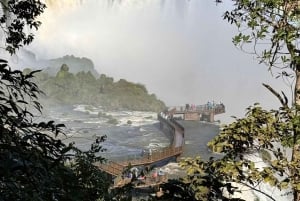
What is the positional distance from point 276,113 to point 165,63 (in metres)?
45.5

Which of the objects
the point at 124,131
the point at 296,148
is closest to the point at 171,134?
the point at 124,131

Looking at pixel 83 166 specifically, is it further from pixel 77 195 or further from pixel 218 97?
pixel 218 97

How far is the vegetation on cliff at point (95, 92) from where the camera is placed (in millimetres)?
37219

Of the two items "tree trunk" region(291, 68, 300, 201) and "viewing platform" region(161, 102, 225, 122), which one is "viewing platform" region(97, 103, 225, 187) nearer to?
"viewing platform" region(161, 102, 225, 122)

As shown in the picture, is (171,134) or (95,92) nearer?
(171,134)

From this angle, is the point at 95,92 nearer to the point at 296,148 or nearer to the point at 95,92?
the point at 95,92

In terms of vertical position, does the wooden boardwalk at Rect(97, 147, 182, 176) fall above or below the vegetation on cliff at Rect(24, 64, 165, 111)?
below

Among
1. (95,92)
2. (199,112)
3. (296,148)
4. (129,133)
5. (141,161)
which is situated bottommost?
(141,161)

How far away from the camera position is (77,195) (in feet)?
7.40

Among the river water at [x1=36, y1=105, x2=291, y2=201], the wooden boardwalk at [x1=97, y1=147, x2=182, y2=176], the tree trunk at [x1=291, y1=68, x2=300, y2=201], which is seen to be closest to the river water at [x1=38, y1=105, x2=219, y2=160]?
the river water at [x1=36, y1=105, x2=291, y2=201]

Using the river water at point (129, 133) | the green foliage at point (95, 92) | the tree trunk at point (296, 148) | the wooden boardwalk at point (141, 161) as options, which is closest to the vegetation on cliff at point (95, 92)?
the green foliage at point (95, 92)

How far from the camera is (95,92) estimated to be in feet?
127

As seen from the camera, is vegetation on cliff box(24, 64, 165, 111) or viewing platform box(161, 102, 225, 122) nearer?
viewing platform box(161, 102, 225, 122)

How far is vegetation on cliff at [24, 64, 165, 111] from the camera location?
3722 centimetres
